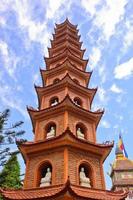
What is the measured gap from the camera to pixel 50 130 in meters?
17.2

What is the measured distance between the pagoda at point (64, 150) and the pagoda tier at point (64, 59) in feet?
6.05

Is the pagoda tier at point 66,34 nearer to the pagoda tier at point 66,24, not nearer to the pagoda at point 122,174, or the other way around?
the pagoda tier at point 66,24

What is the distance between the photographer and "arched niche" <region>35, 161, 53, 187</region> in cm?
1423

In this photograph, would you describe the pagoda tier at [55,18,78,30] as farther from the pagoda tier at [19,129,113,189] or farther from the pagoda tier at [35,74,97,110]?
the pagoda tier at [19,129,113,189]

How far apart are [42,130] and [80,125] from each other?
2.11 metres

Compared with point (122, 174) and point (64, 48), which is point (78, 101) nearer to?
point (64, 48)

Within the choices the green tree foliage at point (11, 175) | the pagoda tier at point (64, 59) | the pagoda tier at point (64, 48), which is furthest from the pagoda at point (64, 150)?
the pagoda tier at point (64, 48)

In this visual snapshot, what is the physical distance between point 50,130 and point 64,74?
490 centimetres

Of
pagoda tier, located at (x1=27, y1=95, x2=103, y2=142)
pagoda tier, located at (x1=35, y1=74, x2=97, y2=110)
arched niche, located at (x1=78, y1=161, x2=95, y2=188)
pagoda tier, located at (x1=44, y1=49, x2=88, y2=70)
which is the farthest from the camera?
pagoda tier, located at (x1=44, y1=49, x2=88, y2=70)

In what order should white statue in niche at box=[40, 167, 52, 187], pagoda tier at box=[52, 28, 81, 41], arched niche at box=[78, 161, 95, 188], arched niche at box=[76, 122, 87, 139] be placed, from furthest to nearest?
pagoda tier at box=[52, 28, 81, 41], arched niche at box=[76, 122, 87, 139], arched niche at box=[78, 161, 95, 188], white statue in niche at box=[40, 167, 52, 187]

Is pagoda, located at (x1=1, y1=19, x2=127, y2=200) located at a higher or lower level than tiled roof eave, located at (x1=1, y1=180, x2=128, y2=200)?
higher

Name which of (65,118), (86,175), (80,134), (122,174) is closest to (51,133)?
(65,118)

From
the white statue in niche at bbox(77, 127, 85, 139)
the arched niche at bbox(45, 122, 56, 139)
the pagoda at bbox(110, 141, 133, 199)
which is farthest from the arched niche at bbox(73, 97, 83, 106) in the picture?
the pagoda at bbox(110, 141, 133, 199)

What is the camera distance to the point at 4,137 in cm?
1764
